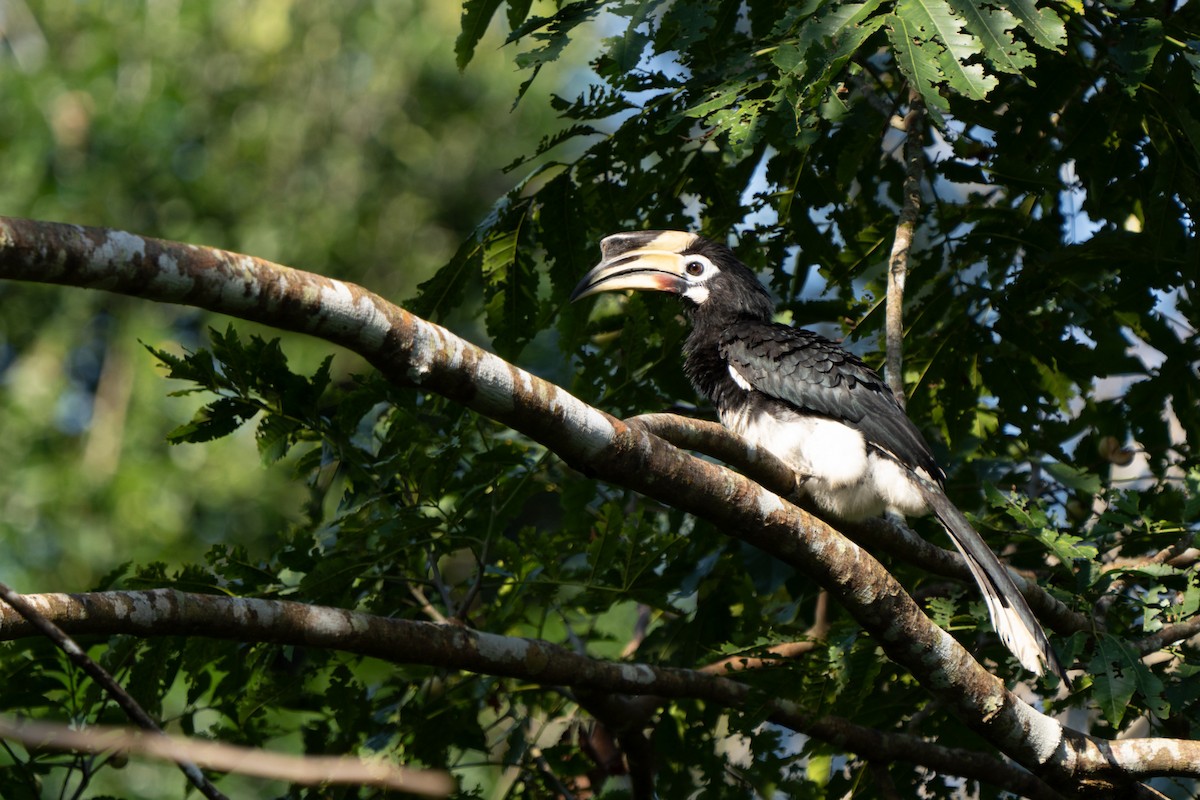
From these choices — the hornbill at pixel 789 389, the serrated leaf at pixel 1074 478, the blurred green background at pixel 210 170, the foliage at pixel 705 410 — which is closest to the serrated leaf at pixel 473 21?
the foliage at pixel 705 410

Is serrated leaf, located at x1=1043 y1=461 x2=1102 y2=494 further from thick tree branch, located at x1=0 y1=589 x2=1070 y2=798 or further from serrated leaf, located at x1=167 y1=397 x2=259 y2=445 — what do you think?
serrated leaf, located at x1=167 y1=397 x2=259 y2=445

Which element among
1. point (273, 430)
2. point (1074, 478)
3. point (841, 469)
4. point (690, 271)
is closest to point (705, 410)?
point (690, 271)

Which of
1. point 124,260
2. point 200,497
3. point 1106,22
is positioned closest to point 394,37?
point 200,497

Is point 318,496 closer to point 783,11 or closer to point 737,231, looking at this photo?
point 737,231

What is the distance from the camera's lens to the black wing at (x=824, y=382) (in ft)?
12.3

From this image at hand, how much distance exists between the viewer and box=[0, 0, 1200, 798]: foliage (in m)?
3.17

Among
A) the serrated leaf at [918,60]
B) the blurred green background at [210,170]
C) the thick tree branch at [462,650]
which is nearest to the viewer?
the thick tree branch at [462,650]

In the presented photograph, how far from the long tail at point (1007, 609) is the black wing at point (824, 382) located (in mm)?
427

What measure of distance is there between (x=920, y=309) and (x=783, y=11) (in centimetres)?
108

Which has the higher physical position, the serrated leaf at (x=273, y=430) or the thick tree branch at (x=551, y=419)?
the serrated leaf at (x=273, y=430)

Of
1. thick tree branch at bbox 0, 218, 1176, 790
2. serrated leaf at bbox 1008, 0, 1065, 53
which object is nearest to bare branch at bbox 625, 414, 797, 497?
thick tree branch at bbox 0, 218, 1176, 790

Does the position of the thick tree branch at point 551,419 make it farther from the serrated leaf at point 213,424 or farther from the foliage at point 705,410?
the serrated leaf at point 213,424

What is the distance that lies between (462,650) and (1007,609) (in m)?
1.38

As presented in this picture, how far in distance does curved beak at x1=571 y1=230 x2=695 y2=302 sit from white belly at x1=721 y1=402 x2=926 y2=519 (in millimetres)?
648
